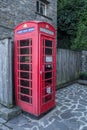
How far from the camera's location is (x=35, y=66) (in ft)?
14.2

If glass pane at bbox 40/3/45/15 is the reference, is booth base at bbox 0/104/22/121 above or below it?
below

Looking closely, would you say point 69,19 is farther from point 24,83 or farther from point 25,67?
point 24,83

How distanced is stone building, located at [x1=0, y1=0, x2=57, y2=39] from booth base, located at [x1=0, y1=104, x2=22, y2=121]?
12.3 feet

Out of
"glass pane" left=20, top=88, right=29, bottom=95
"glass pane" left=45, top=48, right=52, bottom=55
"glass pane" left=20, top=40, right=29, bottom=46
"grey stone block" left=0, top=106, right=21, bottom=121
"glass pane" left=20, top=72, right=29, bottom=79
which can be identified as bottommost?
"grey stone block" left=0, top=106, right=21, bottom=121

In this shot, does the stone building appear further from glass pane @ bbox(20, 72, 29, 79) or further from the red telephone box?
glass pane @ bbox(20, 72, 29, 79)

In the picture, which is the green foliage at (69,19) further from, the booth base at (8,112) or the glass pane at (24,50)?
the booth base at (8,112)

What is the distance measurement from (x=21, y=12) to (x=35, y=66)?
5161 millimetres

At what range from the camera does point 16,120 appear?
4.39 metres

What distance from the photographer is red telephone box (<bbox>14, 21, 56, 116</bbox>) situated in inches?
171

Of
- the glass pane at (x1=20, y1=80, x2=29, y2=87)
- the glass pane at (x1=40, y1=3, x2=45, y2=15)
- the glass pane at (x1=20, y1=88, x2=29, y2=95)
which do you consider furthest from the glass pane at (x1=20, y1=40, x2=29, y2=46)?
the glass pane at (x1=40, y1=3, x2=45, y2=15)

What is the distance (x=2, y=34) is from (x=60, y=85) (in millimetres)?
3754

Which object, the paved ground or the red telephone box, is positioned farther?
the red telephone box

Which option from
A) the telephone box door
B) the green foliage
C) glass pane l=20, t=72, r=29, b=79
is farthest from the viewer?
the green foliage

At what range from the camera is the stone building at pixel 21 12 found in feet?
24.6
